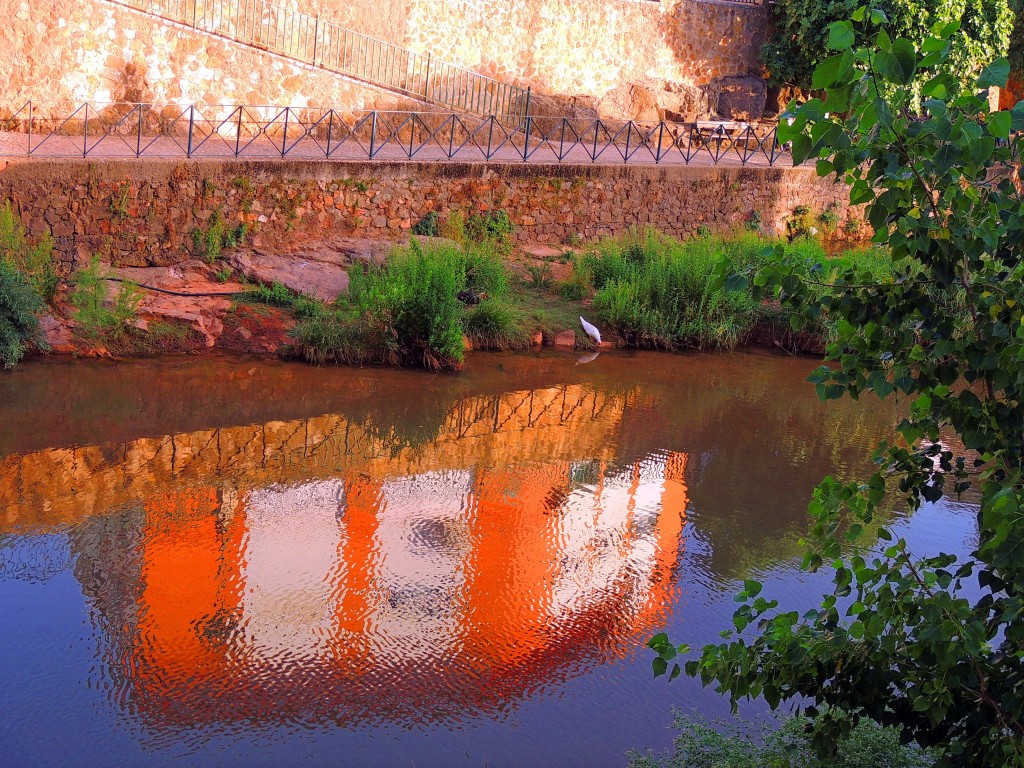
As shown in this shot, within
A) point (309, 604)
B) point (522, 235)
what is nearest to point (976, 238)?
point (309, 604)

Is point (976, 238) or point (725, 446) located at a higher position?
point (976, 238)

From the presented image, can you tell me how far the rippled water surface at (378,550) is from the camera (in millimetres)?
5086

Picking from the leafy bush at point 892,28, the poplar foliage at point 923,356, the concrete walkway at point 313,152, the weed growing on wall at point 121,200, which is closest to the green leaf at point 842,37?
the poplar foliage at point 923,356

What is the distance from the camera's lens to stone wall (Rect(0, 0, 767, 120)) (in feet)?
47.0

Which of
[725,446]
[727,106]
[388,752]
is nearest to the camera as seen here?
[388,752]

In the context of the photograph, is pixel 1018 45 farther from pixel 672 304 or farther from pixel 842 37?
pixel 842 37

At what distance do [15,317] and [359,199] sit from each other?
15.0 ft

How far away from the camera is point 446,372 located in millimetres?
10836

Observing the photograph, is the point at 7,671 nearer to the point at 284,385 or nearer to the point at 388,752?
the point at 388,752

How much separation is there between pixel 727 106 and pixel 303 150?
1027 centimetres

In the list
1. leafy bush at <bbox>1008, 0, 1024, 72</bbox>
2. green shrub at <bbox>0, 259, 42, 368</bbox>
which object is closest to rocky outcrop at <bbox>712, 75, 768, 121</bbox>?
leafy bush at <bbox>1008, 0, 1024, 72</bbox>

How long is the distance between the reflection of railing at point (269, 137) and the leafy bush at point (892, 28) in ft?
8.72

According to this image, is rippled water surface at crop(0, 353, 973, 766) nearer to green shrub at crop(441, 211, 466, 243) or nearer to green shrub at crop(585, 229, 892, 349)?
green shrub at crop(585, 229, 892, 349)

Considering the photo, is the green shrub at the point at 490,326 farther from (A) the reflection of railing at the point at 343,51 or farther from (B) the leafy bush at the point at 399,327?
(A) the reflection of railing at the point at 343,51
